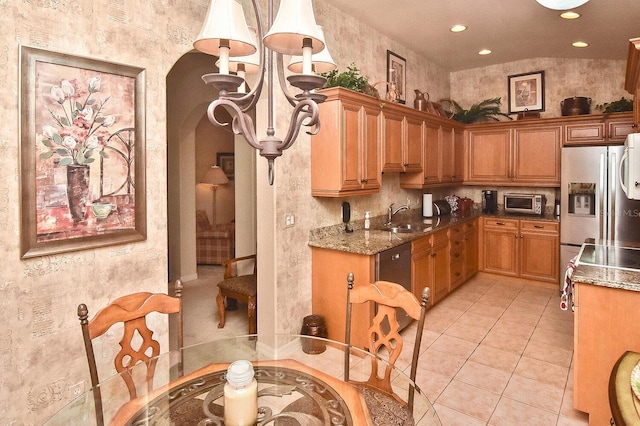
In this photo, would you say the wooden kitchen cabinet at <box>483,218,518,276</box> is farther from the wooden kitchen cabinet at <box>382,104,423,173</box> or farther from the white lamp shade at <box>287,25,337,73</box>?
the white lamp shade at <box>287,25,337,73</box>

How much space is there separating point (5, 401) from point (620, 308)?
328cm

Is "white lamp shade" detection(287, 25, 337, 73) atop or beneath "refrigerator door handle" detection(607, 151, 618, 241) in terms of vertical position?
atop

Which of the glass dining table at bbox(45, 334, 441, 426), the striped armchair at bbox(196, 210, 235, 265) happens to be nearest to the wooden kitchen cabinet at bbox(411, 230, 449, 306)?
the glass dining table at bbox(45, 334, 441, 426)

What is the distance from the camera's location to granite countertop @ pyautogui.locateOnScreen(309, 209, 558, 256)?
339 cm

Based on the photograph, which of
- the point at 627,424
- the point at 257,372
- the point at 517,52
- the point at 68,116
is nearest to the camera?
the point at 627,424

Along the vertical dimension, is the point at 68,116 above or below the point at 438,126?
below

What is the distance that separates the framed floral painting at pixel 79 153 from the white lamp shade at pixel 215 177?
5.43m

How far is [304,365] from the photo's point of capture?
1738mm

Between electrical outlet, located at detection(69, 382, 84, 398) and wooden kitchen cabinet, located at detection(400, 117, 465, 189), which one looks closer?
electrical outlet, located at detection(69, 382, 84, 398)

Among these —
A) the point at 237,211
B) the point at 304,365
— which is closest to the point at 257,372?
the point at 304,365

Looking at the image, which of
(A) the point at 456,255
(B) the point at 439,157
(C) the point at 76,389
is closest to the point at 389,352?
(C) the point at 76,389

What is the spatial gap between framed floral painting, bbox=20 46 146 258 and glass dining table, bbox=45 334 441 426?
90cm

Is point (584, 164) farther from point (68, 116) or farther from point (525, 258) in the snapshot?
point (68, 116)

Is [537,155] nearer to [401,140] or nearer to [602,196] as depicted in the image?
[602,196]
